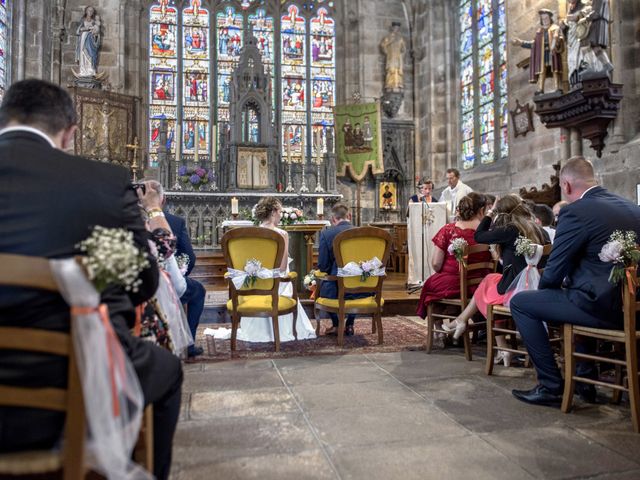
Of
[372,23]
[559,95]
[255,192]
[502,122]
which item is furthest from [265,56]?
[559,95]

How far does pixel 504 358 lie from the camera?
3.99m

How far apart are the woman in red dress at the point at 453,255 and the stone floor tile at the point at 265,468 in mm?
2369

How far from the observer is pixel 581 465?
7.13 ft

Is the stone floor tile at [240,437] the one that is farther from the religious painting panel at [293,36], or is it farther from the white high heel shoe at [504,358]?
the religious painting panel at [293,36]

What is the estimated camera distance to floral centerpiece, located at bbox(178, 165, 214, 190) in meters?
11.4

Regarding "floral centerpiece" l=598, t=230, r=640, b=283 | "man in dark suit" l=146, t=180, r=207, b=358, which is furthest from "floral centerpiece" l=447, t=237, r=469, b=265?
"man in dark suit" l=146, t=180, r=207, b=358

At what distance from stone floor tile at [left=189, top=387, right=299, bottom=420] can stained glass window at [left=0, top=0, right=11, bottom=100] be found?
9690mm

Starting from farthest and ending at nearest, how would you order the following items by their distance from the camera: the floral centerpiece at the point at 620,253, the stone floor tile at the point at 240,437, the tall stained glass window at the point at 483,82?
the tall stained glass window at the point at 483,82 < the floral centerpiece at the point at 620,253 < the stone floor tile at the point at 240,437

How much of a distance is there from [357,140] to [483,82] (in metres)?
3.21

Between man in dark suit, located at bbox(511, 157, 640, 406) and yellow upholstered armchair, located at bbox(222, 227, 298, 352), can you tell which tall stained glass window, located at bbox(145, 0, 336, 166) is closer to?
yellow upholstered armchair, located at bbox(222, 227, 298, 352)

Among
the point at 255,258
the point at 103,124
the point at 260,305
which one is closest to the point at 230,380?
the point at 260,305

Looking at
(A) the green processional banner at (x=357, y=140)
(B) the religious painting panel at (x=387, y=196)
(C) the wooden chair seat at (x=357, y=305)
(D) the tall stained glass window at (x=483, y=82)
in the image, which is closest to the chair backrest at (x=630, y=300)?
(C) the wooden chair seat at (x=357, y=305)

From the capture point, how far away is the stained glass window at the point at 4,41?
10227 millimetres

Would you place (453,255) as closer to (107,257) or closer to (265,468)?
(265,468)
